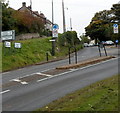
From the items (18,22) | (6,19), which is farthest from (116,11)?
(6,19)

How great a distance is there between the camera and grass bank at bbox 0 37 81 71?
2698cm

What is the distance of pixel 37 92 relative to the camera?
40.7ft

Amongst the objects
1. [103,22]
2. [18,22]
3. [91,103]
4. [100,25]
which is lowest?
[91,103]

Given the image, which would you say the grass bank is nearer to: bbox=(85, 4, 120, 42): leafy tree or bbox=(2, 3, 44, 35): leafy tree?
bbox=(2, 3, 44, 35): leafy tree

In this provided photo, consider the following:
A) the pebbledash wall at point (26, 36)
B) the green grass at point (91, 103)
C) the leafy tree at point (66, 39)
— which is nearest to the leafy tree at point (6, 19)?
the pebbledash wall at point (26, 36)

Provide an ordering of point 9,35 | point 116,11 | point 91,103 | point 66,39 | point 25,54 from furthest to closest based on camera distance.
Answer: point 116,11 → point 66,39 → point 25,54 → point 9,35 → point 91,103

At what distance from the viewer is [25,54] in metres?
31.5

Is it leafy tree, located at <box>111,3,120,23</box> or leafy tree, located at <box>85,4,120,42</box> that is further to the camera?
leafy tree, located at <box>85,4,120,42</box>

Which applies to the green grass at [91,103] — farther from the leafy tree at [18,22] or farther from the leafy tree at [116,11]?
the leafy tree at [116,11]

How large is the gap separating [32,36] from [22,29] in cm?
212

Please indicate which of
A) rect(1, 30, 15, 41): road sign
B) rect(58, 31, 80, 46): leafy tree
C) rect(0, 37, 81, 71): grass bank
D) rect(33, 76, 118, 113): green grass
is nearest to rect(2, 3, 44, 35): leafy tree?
rect(0, 37, 81, 71): grass bank

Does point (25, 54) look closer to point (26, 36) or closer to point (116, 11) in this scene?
point (26, 36)

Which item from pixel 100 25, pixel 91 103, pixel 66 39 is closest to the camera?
pixel 91 103

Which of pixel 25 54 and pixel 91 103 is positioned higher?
pixel 25 54
